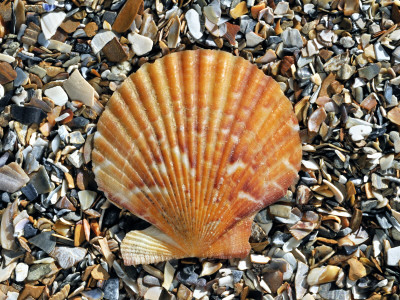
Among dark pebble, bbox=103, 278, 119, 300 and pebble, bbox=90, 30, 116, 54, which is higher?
pebble, bbox=90, 30, 116, 54

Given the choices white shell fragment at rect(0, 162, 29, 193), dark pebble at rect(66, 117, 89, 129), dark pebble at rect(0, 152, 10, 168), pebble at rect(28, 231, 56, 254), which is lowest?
pebble at rect(28, 231, 56, 254)

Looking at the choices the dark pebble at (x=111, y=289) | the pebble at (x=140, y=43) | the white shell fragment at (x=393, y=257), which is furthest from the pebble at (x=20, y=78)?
the white shell fragment at (x=393, y=257)

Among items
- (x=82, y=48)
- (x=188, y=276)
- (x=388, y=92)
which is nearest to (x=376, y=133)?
(x=388, y=92)

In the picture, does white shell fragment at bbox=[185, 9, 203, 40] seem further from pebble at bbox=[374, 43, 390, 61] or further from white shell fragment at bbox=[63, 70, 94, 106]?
pebble at bbox=[374, 43, 390, 61]

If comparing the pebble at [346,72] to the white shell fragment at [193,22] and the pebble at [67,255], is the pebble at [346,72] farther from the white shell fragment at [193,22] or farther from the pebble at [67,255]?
the pebble at [67,255]

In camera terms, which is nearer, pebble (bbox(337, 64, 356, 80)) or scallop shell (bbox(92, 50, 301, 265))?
scallop shell (bbox(92, 50, 301, 265))

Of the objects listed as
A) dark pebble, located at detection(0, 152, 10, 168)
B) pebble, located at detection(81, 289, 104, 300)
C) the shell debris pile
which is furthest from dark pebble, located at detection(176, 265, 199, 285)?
dark pebble, located at detection(0, 152, 10, 168)

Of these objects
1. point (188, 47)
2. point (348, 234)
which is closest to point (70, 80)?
point (188, 47)
